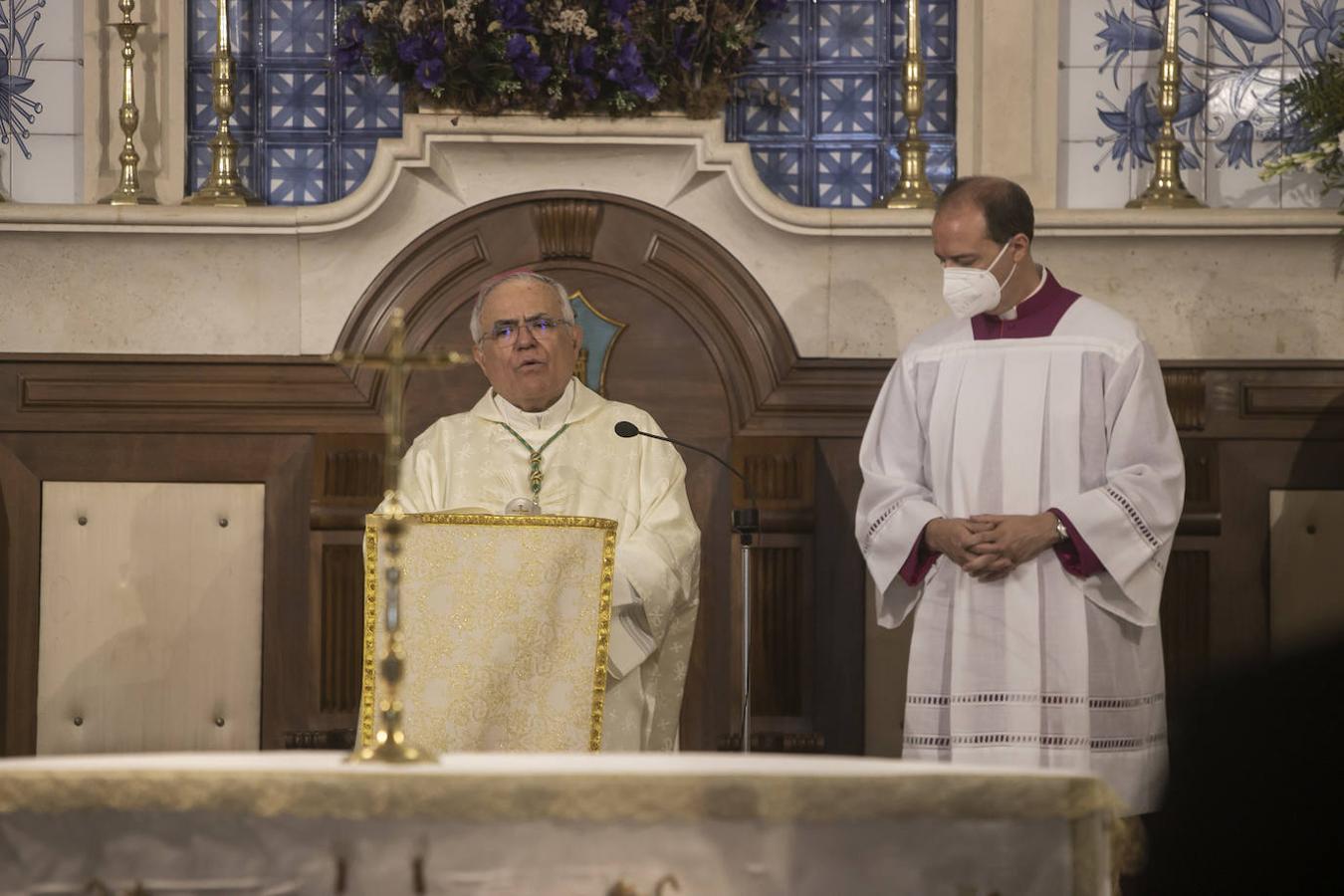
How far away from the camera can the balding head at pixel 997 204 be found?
18.0 feet

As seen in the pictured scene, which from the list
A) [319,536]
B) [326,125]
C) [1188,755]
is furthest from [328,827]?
[326,125]

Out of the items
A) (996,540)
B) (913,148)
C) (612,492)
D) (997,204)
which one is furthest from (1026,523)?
(913,148)

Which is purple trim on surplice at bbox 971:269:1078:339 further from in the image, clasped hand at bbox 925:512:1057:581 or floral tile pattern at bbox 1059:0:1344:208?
floral tile pattern at bbox 1059:0:1344:208

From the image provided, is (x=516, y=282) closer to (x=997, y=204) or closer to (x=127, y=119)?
(x=997, y=204)

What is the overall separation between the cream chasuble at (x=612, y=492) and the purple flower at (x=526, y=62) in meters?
1.16

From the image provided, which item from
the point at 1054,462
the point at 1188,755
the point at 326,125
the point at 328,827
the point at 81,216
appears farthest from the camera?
the point at 326,125

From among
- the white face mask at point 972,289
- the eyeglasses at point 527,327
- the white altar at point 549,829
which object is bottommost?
the white altar at point 549,829

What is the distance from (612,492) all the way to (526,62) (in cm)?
161

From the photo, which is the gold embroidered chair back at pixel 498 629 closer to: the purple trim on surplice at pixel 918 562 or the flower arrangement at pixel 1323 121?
the purple trim on surplice at pixel 918 562

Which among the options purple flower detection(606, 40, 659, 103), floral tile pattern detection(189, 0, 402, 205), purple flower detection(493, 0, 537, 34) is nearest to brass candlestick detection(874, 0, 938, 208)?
purple flower detection(606, 40, 659, 103)

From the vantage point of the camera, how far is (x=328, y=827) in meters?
3.03

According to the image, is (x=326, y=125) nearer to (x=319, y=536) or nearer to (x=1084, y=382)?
(x=319, y=536)

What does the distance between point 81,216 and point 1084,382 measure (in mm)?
3451

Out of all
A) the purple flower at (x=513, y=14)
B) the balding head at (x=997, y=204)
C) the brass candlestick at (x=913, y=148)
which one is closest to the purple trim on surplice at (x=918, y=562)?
the balding head at (x=997, y=204)
